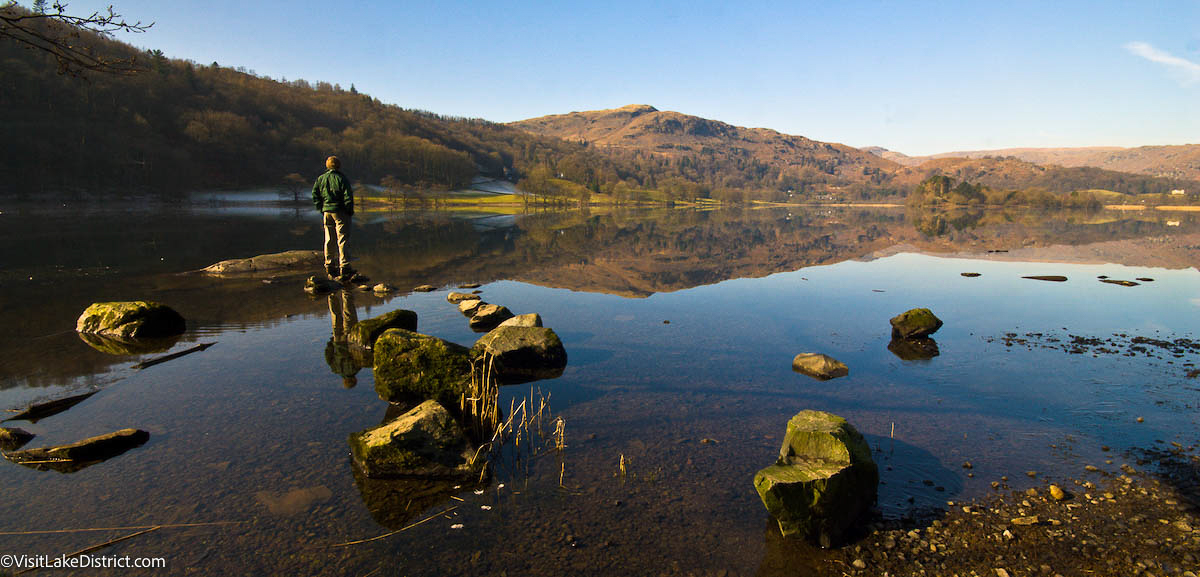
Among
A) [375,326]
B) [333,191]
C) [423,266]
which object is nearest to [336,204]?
[333,191]

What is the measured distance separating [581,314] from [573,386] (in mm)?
7627

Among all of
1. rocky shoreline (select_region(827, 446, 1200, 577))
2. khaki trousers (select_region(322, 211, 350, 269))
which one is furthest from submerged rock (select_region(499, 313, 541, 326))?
khaki trousers (select_region(322, 211, 350, 269))

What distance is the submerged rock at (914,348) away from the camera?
15.0 metres

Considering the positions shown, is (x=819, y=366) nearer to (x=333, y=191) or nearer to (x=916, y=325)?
(x=916, y=325)

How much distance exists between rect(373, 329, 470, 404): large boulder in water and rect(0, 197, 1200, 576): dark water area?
625mm

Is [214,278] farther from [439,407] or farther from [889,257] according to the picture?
[889,257]

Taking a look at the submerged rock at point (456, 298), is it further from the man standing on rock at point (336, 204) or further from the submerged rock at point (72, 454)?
the submerged rock at point (72, 454)

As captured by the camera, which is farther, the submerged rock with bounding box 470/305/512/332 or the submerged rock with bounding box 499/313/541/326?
the submerged rock with bounding box 470/305/512/332

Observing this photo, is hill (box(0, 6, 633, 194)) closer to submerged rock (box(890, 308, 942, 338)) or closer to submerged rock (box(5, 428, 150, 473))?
submerged rock (box(5, 428, 150, 473))

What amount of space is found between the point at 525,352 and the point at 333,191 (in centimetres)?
1140

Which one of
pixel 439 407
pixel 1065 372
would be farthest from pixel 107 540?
pixel 1065 372

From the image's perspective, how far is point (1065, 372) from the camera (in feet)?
45.1

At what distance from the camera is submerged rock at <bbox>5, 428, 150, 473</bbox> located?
7.39 m

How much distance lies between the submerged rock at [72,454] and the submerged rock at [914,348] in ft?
57.0
